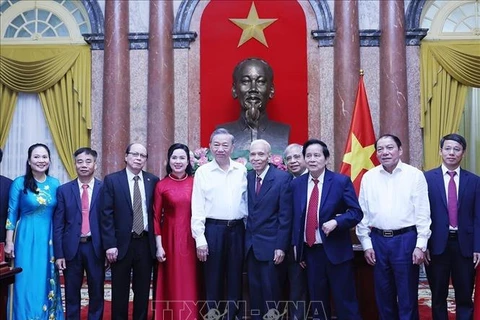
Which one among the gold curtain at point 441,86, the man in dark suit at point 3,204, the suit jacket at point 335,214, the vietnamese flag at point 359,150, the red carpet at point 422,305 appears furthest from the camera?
the gold curtain at point 441,86

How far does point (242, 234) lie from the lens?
14.4ft

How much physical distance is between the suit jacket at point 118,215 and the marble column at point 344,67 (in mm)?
3701

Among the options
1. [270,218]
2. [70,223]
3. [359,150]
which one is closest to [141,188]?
[70,223]

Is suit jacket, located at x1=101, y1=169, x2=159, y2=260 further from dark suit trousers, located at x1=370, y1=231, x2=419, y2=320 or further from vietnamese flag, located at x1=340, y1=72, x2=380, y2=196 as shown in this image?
vietnamese flag, located at x1=340, y1=72, x2=380, y2=196

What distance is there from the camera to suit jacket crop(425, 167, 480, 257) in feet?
14.0

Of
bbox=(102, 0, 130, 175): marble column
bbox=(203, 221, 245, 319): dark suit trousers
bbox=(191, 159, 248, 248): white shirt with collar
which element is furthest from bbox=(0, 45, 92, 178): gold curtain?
bbox=(203, 221, 245, 319): dark suit trousers

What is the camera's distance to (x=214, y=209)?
14.2 feet

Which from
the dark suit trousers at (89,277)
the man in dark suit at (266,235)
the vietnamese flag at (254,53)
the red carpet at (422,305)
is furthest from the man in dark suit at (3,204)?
the vietnamese flag at (254,53)

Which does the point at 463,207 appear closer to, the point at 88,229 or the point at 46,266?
the point at 88,229

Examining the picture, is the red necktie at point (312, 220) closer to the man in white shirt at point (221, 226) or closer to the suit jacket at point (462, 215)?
the man in white shirt at point (221, 226)

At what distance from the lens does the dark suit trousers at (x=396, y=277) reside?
4172 mm

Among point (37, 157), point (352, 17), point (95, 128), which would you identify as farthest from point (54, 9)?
point (37, 157)

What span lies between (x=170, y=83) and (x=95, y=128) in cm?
111

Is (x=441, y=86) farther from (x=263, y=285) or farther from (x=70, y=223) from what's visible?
(x=70, y=223)
